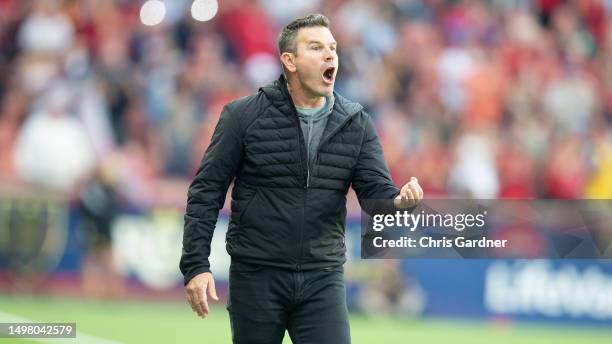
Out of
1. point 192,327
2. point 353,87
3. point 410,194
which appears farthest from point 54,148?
point 410,194

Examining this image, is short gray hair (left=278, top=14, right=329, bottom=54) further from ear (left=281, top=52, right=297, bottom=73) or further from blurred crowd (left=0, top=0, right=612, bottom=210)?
blurred crowd (left=0, top=0, right=612, bottom=210)

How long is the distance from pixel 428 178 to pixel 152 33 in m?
3.63

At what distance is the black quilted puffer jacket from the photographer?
507cm

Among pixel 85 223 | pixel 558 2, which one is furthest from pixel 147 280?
pixel 558 2

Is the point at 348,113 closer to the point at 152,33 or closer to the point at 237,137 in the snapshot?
the point at 237,137

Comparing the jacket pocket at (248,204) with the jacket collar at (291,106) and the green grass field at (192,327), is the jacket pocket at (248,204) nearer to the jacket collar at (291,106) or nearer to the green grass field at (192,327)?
the jacket collar at (291,106)

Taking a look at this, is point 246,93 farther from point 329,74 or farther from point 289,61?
point 329,74

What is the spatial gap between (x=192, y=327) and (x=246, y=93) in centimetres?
335

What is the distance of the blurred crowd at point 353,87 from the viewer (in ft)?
39.8

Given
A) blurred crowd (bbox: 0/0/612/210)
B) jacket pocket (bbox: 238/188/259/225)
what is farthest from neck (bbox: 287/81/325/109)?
blurred crowd (bbox: 0/0/612/210)

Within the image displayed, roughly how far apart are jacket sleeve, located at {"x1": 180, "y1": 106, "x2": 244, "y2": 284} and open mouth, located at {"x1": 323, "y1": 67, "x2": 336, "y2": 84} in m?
0.44

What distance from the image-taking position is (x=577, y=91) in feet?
44.2

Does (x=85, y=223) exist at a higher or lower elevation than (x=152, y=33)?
lower

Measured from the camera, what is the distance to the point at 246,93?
41.8 feet
